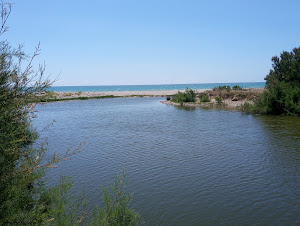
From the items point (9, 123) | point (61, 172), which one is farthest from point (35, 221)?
point (61, 172)

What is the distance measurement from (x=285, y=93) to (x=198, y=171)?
2269 cm

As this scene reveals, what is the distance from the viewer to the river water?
8.73m

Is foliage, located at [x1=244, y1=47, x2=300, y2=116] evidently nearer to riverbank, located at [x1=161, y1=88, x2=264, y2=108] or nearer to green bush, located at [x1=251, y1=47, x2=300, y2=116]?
green bush, located at [x1=251, y1=47, x2=300, y2=116]

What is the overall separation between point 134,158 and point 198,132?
29.0ft

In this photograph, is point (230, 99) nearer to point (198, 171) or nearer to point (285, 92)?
point (285, 92)

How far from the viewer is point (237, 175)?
11789 mm

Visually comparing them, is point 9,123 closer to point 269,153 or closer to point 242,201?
point 242,201

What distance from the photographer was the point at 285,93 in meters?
30.5

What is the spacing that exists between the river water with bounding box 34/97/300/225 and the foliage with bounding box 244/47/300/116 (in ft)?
29.7

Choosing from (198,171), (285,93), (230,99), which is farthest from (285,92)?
(198,171)

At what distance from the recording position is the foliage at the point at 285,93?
1176 inches

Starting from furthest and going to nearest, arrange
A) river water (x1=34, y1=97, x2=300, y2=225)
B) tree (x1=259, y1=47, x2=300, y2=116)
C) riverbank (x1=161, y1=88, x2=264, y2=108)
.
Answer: riverbank (x1=161, y1=88, x2=264, y2=108), tree (x1=259, y1=47, x2=300, y2=116), river water (x1=34, y1=97, x2=300, y2=225)

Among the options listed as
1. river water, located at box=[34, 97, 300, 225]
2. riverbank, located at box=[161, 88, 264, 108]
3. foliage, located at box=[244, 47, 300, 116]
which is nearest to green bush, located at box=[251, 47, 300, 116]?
foliage, located at box=[244, 47, 300, 116]

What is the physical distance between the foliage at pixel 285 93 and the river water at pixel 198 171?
9048mm
